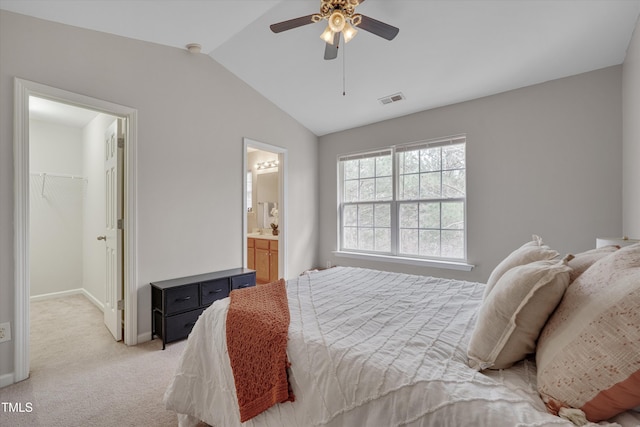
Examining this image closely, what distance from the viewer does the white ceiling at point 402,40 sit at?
2328 mm

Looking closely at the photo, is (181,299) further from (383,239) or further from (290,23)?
(383,239)

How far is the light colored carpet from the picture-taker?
5.95 ft

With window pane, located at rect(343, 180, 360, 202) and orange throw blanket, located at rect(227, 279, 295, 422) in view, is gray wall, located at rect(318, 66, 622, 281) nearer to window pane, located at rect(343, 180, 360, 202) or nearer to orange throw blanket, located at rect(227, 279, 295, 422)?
window pane, located at rect(343, 180, 360, 202)

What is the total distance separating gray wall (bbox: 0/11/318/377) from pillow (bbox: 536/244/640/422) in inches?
124

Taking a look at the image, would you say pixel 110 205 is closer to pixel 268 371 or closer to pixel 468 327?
pixel 268 371

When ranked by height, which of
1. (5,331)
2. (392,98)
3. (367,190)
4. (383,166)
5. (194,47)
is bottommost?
(5,331)

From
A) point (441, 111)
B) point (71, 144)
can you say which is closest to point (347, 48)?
point (441, 111)

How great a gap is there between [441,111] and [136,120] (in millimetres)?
3385

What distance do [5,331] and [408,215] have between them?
13.3 ft

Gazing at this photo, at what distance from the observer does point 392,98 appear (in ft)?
12.0

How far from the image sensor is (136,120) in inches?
113

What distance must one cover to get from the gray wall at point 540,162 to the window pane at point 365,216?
98cm

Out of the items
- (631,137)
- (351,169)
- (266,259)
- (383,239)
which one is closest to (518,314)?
(631,137)

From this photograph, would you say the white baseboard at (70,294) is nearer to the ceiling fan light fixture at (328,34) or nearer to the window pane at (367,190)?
the window pane at (367,190)
